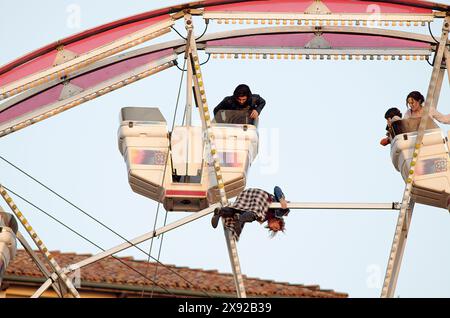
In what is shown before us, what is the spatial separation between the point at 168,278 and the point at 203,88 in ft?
35.6

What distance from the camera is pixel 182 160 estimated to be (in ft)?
89.0

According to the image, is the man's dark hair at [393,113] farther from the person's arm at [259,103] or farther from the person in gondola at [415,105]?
the person's arm at [259,103]

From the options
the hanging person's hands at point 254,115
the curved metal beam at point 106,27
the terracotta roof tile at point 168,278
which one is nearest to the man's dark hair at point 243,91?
the hanging person's hands at point 254,115

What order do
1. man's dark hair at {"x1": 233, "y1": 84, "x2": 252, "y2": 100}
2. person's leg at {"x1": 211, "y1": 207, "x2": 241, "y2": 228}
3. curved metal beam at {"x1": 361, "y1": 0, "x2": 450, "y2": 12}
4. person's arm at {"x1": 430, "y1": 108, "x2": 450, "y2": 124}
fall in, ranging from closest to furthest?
person's leg at {"x1": 211, "y1": 207, "x2": 241, "y2": 228} < curved metal beam at {"x1": 361, "y1": 0, "x2": 450, "y2": 12} < person's arm at {"x1": 430, "y1": 108, "x2": 450, "y2": 124} < man's dark hair at {"x1": 233, "y1": 84, "x2": 252, "y2": 100}

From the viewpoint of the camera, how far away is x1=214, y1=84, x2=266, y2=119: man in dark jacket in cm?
2801

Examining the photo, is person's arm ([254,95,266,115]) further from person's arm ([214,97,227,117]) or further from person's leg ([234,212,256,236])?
person's leg ([234,212,256,236])

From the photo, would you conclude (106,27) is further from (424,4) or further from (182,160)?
(424,4)

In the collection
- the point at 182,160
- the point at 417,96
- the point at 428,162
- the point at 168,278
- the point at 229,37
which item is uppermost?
the point at 229,37

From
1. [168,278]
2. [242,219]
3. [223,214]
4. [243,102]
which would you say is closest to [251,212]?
[242,219]

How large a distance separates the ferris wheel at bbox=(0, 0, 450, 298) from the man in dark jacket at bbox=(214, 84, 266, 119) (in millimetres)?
229

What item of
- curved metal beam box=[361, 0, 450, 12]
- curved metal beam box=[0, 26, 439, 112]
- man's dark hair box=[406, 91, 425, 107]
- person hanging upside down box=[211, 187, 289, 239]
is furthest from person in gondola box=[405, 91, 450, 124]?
person hanging upside down box=[211, 187, 289, 239]

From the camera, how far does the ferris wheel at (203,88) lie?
88.5ft

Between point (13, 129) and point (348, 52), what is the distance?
530cm
